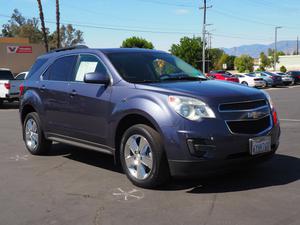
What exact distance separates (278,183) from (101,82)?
2.64 meters

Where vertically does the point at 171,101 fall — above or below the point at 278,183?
above

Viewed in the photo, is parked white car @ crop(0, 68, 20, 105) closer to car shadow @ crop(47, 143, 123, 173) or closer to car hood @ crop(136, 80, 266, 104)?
car shadow @ crop(47, 143, 123, 173)

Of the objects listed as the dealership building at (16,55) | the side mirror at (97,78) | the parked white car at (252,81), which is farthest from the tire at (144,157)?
the dealership building at (16,55)

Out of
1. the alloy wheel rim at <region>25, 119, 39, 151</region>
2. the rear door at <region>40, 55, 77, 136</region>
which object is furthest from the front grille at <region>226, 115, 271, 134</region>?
the alloy wheel rim at <region>25, 119, 39, 151</region>

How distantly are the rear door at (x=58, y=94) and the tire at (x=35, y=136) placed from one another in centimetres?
Answer: 34

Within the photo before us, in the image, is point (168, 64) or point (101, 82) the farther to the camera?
point (168, 64)

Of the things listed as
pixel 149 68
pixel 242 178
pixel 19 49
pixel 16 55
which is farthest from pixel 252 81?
pixel 242 178

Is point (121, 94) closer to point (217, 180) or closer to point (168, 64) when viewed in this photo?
point (168, 64)

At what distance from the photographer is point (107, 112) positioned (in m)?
6.13

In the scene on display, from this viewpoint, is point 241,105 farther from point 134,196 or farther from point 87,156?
point 87,156

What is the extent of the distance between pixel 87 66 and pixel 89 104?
701 millimetres

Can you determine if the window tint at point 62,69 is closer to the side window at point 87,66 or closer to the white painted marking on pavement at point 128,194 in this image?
the side window at point 87,66

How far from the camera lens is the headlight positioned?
A: 520 cm

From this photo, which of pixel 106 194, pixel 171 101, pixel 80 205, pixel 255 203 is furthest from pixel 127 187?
pixel 255 203
